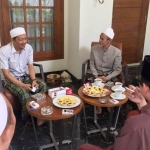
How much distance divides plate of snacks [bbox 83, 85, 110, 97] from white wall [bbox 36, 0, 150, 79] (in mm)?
1249

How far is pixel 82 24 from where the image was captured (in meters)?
3.20

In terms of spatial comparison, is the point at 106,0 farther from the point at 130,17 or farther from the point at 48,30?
the point at 48,30

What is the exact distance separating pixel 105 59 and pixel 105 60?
14 mm

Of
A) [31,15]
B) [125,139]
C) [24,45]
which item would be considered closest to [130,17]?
[31,15]

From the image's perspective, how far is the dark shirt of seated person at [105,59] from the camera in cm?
274

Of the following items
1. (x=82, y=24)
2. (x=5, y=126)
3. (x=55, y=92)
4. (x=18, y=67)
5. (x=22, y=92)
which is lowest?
(x=22, y=92)

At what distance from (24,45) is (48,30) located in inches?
48.5

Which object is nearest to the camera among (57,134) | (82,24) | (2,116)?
(2,116)

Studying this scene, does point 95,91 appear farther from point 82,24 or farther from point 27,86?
point 82,24

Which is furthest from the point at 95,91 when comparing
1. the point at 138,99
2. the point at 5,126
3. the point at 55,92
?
the point at 5,126

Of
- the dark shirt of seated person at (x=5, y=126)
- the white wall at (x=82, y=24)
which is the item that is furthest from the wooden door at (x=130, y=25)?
the dark shirt of seated person at (x=5, y=126)

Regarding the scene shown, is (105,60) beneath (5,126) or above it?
beneath

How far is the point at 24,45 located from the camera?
2.44m

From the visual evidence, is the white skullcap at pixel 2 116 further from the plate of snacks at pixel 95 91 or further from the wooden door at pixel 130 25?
the wooden door at pixel 130 25
